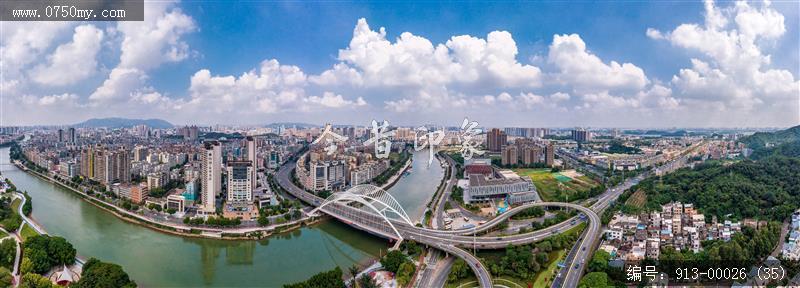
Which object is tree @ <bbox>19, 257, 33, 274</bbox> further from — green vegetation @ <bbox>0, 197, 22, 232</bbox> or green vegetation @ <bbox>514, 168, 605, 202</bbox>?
green vegetation @ <bbox>514, 168, 605, 202</bbox>

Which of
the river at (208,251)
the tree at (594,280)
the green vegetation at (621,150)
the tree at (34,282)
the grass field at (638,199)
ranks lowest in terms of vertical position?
the river at (208,251)

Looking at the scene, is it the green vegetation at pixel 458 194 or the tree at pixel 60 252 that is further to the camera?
the green vegetation at pixel 458 194

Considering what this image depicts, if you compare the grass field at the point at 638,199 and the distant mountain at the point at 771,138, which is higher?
the distant mountain at the point at 771,138

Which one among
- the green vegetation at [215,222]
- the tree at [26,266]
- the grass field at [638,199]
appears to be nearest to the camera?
the tree at [26,266]

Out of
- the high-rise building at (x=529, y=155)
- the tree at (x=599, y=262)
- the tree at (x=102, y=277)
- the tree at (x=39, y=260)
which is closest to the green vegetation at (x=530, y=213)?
the tree at (x=599, y=262)

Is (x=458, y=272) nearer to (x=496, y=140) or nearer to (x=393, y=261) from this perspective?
(x=393, y=261)

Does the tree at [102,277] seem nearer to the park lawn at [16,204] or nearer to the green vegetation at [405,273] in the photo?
the green vegetation at [405,273]
